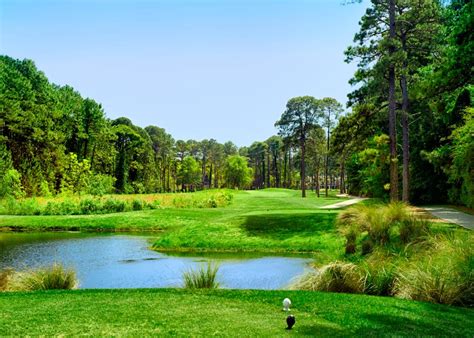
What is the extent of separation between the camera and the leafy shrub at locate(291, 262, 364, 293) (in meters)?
8.12

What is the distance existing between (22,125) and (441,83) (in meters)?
38.7

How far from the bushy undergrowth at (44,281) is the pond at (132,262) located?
193 centimetres

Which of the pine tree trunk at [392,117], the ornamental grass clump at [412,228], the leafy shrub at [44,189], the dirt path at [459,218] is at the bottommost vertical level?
the dirt path at [459,218]

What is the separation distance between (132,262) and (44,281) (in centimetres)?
570

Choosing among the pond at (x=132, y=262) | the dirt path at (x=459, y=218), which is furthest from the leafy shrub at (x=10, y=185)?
the dirt path at (x=459, y=218)

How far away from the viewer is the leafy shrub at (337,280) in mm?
8125

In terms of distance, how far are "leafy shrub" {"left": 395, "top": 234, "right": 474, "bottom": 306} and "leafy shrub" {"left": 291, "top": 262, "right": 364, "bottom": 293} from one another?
28.8 inches

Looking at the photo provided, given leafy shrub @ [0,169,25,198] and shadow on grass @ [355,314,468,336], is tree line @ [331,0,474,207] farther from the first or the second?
leafy shrub @ [0,169,25,198]

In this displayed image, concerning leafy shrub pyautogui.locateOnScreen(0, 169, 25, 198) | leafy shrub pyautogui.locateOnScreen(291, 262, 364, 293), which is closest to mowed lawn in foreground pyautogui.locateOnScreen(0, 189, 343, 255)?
leafy shrub pyautogui.locateOnScreen(291, 262, 364, 293)

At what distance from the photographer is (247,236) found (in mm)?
17703

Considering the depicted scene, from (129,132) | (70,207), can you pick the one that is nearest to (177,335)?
(70,207)

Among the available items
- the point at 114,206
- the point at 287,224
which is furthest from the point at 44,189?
the point at 287,224

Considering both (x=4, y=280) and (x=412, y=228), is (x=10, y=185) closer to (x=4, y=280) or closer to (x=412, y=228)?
(x=4, y=280)

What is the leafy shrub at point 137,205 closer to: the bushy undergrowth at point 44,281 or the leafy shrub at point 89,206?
the leafy shrub at point 89,206
